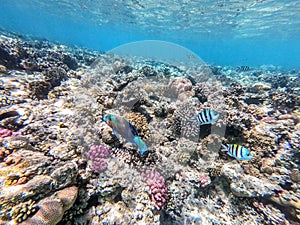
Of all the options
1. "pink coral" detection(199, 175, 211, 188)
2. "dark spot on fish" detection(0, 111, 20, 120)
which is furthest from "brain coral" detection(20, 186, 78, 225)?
"dark spot on fish" detection(0, 111, 20, 120)

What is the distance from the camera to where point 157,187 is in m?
3.03

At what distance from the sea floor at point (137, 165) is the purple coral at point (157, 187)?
0.02 meters

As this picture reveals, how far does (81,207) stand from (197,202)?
2382mm

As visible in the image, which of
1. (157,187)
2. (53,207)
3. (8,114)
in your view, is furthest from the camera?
(8,114)

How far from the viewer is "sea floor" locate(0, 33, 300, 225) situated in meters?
2.53

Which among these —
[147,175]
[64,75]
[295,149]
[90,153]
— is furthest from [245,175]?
[64,75]

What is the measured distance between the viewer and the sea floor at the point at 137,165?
8.29 feet

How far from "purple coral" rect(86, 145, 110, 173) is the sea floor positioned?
2cm

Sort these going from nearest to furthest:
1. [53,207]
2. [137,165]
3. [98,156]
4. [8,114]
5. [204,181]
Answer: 1. [53,207]
2. [98,156]
3. [137,165]
4. [204,181]
5. [8,114]

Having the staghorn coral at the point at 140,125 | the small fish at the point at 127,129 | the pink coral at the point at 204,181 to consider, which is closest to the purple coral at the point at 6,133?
the small fish at the point at 127,129

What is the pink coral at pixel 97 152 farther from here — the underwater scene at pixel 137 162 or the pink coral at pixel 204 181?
the pink coral at pixel 204 181

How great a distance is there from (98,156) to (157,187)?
136cm

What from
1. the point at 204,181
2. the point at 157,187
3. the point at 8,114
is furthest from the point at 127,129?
the point at 8,114

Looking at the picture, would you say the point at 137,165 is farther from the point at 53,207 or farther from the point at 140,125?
the point at 53,207
